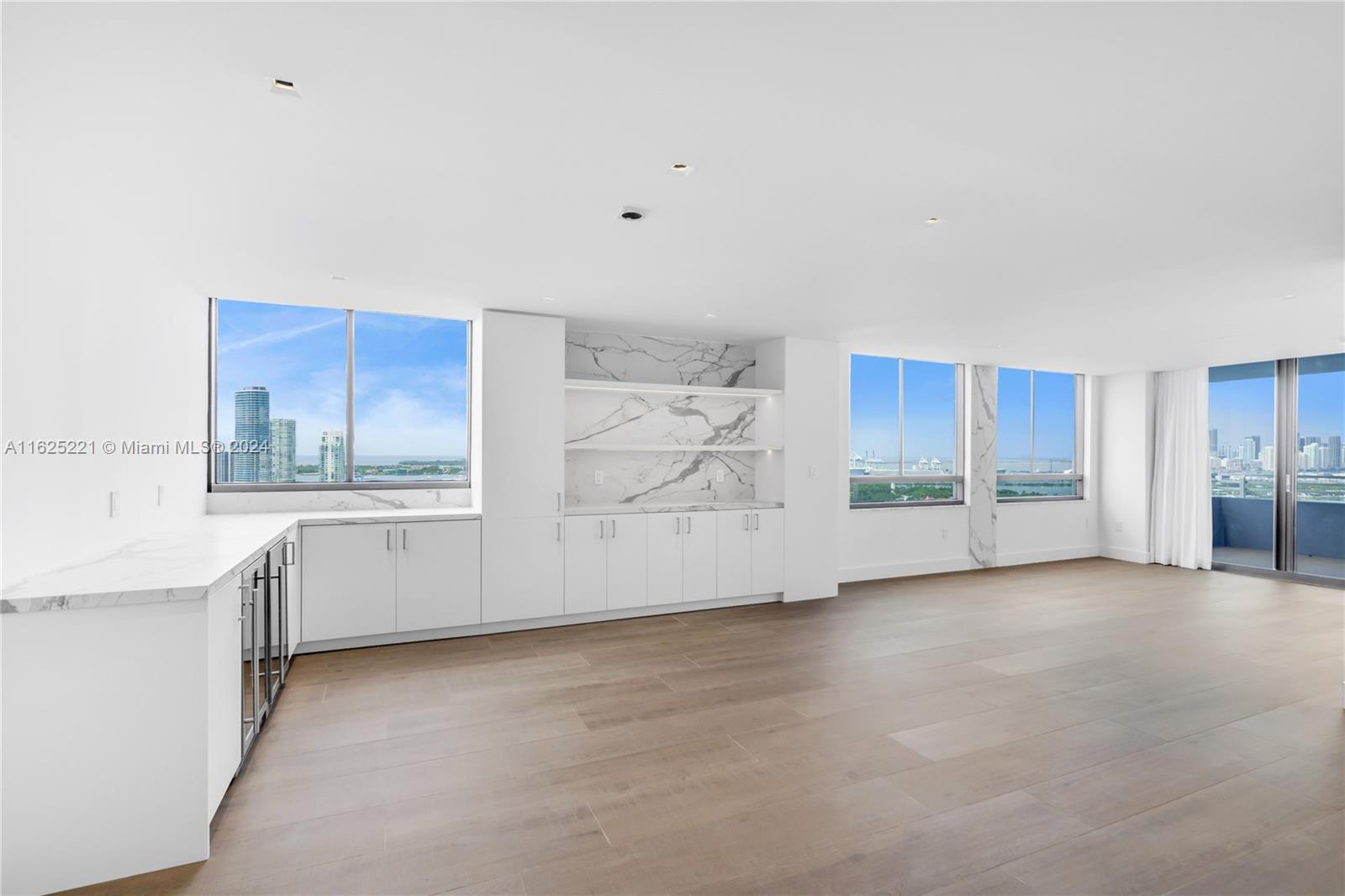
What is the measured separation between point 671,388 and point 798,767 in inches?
135

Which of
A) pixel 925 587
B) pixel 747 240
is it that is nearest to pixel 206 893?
pixel 747 240

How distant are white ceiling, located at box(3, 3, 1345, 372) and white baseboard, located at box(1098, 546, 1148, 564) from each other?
16.9 feet

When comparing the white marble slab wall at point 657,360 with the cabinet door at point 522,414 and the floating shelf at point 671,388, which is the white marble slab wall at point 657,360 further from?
the cabinet door at point 522,414

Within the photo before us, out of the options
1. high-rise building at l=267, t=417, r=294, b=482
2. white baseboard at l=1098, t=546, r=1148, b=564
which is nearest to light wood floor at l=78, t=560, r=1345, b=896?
high-rise building at l=267, t=417, r=294, b=482

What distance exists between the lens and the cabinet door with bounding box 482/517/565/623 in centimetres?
494

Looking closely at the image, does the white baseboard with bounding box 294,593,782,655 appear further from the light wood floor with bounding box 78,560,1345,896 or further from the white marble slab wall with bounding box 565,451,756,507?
the white marble slab wall with bounding box 565,451,756,507

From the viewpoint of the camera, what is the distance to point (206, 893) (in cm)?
206

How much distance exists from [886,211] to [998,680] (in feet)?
9.22

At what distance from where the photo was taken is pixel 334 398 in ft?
17.2

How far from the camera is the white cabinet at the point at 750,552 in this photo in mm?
5840

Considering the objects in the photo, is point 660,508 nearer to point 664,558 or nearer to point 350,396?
Answer: point 664,558

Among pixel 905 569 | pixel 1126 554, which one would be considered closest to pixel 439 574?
pixel 905 569

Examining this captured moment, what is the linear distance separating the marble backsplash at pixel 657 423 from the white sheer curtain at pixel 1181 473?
17.8 feet

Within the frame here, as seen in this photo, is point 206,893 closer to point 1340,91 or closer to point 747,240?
point 747,240
